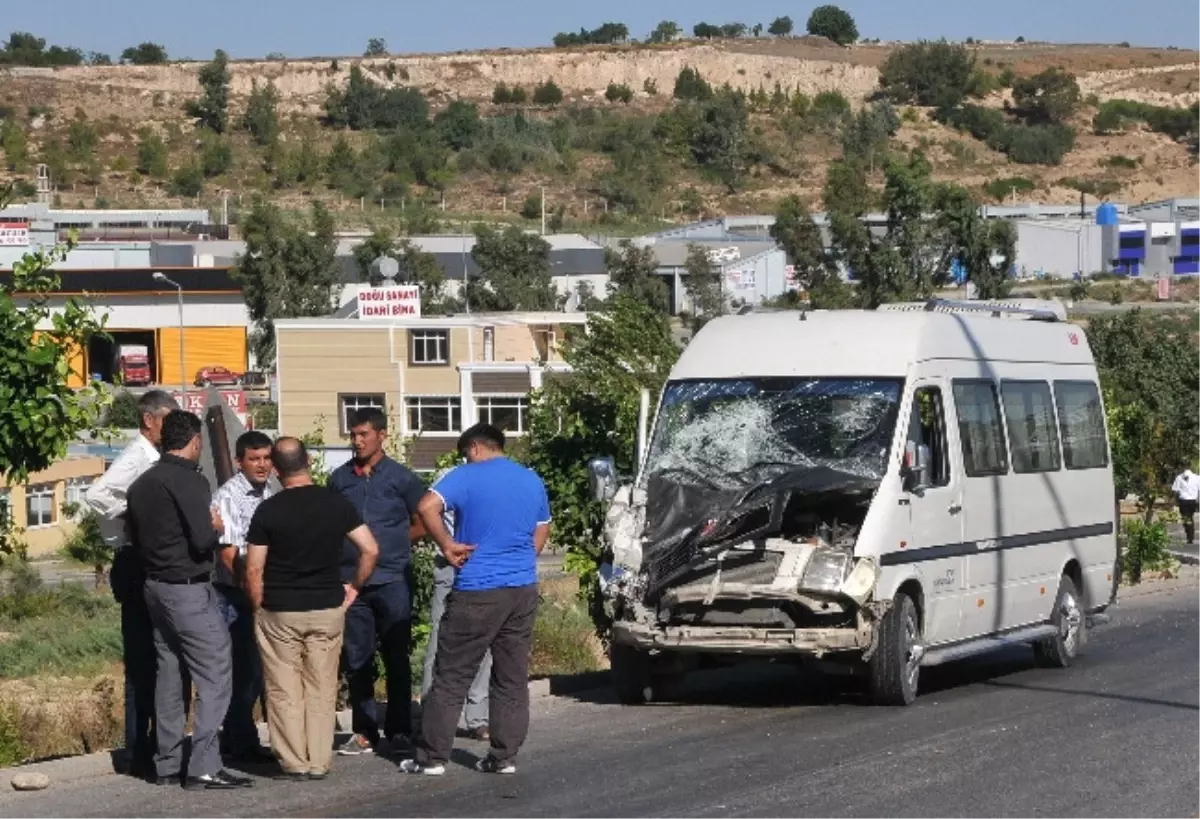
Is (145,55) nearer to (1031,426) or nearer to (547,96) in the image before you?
(547,96)

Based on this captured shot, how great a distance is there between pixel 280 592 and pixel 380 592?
1330mm

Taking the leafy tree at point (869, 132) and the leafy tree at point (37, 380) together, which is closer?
the leafy tree at point (37, 380)

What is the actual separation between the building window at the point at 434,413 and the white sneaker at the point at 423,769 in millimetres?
53632

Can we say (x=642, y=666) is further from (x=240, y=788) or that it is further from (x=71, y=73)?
(x=71, y=73)

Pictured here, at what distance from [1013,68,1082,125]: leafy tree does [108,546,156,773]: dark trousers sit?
513 ft

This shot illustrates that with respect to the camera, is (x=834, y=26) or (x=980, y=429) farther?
(x=834, y=26)

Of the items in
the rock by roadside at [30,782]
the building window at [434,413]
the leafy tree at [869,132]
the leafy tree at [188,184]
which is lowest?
the building window at [434,413]

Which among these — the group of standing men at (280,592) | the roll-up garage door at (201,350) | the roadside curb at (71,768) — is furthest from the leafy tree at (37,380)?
the roll-up garage door at (201,350)

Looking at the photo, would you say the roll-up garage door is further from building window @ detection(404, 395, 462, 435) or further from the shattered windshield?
the shattered windshield

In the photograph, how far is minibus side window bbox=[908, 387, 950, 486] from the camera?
47.2ft

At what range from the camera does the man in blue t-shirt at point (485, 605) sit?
35.7 ft

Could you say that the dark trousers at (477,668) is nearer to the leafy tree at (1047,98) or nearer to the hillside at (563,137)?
the hillside at (563,137)

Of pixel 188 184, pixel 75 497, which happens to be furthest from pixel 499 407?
pixel 188 184

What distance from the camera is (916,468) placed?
14016mm
